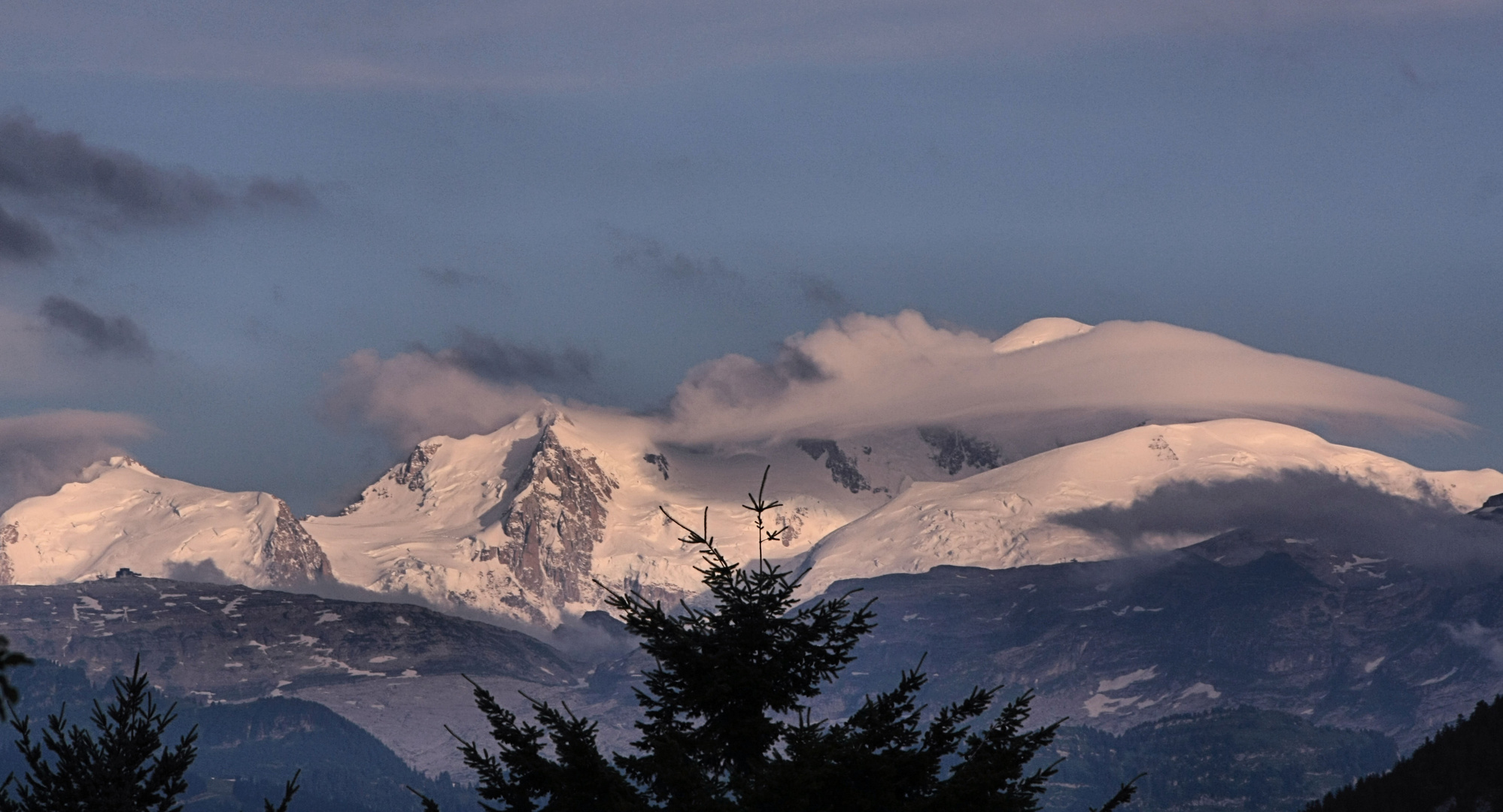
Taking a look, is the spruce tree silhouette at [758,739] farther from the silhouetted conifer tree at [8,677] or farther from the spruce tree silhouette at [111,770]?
the silhouetted conifer tree at [8,677]

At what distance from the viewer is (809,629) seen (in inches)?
1757

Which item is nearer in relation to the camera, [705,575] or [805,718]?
[805,718]

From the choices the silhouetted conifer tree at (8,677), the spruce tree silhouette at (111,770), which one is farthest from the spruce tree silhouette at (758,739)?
the silhouetted conifer tree at (8,677)

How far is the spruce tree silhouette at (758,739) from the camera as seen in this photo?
3950cm

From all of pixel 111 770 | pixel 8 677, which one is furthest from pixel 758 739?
pixel 8 677

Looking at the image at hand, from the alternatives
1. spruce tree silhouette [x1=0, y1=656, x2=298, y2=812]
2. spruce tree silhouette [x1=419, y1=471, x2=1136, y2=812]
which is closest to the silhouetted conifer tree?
spruce tree silhouette [x1=419, y1=471, x2=1136, y2=812]

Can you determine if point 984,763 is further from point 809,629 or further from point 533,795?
point 533,795

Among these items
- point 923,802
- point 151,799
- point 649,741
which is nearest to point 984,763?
point 923,802

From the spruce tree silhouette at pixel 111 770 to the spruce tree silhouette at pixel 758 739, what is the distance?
23.9 ft

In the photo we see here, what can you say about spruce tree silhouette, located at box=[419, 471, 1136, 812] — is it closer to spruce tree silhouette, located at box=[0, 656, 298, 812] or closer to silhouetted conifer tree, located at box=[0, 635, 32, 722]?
spruce tree silhouette, located at box=[0, 656, 298, 812]

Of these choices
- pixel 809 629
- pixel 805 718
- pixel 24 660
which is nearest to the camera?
pixel 24 660

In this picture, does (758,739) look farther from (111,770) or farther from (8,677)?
(8,677)

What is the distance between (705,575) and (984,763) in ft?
29.4

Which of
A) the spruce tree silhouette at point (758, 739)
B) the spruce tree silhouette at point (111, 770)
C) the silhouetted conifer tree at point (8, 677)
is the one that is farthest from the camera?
the spruce tree silhouette at point (111, 770)
